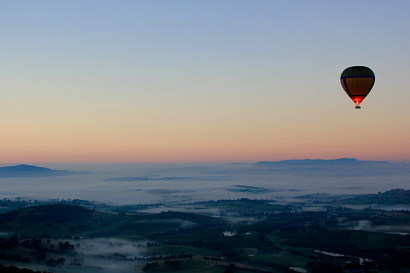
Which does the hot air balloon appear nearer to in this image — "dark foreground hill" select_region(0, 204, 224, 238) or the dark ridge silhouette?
"dark foreground hill" select_region(0, 204, 224, 238)

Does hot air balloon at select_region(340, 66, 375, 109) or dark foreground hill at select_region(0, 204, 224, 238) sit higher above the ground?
hot air balloon at select_region(340, 66, 375, 109)

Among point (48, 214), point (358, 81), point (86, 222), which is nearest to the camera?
point (358, 81)

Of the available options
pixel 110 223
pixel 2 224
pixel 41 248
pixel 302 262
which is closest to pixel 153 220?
pixel 110 223

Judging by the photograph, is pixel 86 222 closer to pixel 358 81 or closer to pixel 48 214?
pixel 48 214

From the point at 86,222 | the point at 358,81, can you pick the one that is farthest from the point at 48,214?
the point at 358,81

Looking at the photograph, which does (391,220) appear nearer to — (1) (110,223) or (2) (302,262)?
(2) (302,262)

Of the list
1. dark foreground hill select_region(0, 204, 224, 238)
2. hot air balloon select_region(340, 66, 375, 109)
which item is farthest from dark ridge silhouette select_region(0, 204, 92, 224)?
hot air balloon select_region(340, 66, 375, 109)

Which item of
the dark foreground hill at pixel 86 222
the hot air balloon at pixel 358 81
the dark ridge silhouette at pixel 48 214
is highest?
the hot air balloon at pixel 358 81

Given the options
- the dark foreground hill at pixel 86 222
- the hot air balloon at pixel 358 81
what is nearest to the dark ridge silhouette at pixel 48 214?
the dark foreground hill at pixel 86 222

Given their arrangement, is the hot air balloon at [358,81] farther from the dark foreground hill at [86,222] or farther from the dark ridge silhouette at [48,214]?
the dark ridge silhouette at [48,214]
